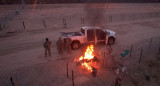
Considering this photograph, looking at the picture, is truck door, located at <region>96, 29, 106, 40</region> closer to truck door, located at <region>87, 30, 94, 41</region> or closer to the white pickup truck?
the white pickup truck

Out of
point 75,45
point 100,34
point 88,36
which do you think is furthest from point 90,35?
point 75,45

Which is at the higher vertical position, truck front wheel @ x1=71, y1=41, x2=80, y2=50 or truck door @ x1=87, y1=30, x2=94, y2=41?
truck door @ x1=87, y1=30, x2=94, y2=41

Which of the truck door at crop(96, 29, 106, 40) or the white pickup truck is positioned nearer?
the white pickup truck

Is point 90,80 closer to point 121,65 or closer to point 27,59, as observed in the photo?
point 121,65

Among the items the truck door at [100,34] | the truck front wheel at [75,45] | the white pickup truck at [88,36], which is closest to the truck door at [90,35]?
the white pickup truck at [88,36]

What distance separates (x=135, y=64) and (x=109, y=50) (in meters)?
2.12

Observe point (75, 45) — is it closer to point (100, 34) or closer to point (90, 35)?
point (90, 35)

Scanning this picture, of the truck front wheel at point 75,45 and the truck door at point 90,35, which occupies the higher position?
the truck door at point 90,35

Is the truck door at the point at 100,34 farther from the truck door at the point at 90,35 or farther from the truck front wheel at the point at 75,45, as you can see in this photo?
the truck front wheel at the point at 75,45

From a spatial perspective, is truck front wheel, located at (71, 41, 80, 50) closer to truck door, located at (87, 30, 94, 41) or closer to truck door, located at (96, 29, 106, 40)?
truck door, located at (87, 30, 94, 41)

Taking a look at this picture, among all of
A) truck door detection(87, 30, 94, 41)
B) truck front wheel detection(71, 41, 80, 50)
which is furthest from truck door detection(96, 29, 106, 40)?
truck front wheel detection(71, 41, 80, 50)

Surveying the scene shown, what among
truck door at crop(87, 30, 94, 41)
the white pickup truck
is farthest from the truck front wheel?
truck door at crop(87, 30, 94, 41)

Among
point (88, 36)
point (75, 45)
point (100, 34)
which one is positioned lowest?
point (75, 45)

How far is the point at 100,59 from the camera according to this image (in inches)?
296
